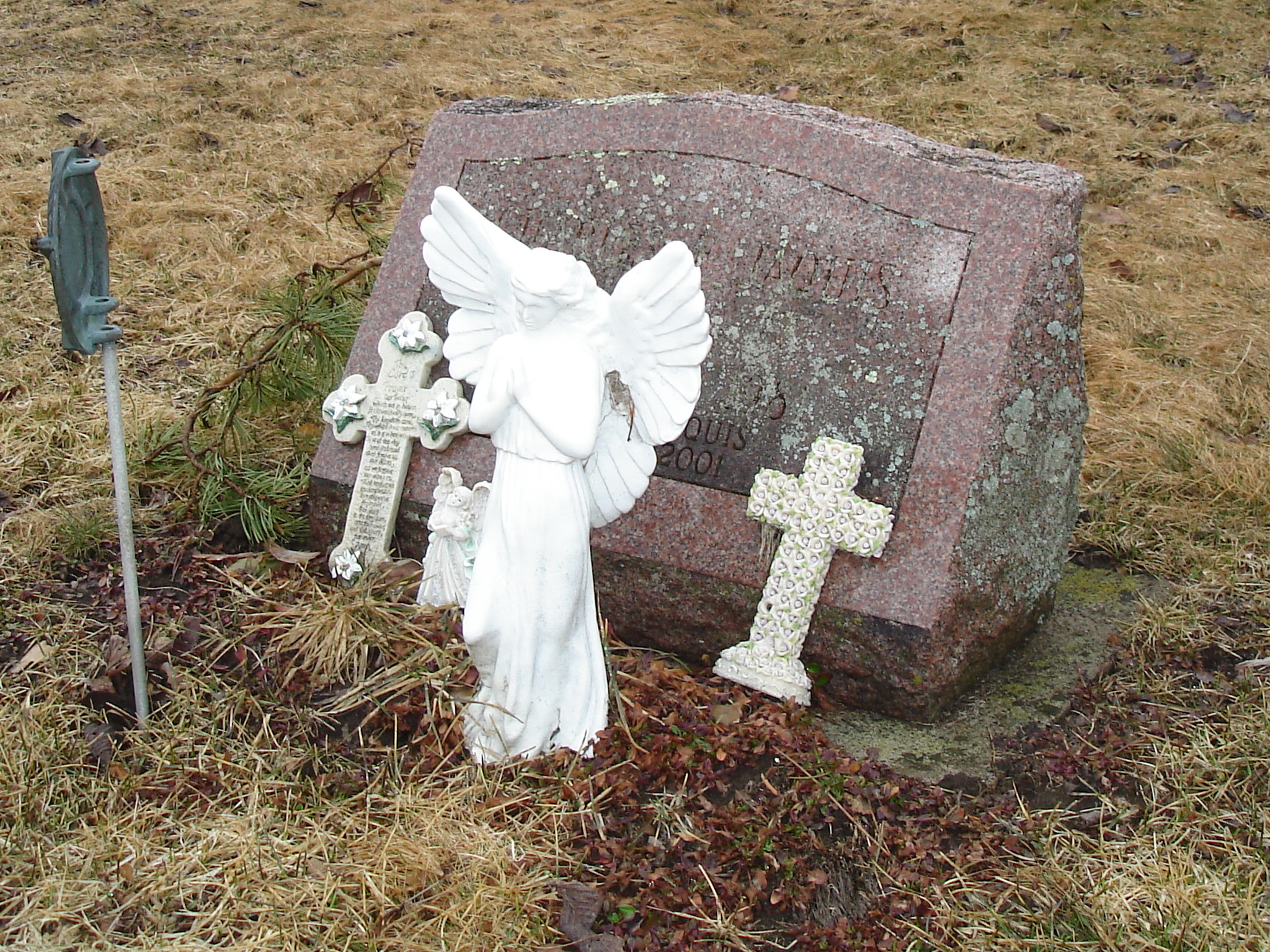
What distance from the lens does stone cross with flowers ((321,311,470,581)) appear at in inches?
157

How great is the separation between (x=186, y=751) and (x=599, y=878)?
1.13 metres

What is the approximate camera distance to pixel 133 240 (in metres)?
6.70

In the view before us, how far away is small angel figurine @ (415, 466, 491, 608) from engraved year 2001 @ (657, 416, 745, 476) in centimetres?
53

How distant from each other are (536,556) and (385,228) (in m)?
4.51

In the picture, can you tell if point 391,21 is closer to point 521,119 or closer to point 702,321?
point 521,119

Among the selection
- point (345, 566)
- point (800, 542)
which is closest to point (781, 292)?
point (800, 542)

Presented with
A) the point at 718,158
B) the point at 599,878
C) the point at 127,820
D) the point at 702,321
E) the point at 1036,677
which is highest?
the point at 718,158

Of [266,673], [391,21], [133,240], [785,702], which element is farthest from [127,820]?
[391,21]

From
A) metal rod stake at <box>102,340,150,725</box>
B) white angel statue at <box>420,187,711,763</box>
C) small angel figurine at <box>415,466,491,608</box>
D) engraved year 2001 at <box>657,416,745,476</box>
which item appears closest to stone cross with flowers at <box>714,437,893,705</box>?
engraved year 2001 at <box>657,416,745,476</box>

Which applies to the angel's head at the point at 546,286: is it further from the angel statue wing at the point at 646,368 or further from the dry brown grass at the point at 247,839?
the dry brown grass at the point at 247,839

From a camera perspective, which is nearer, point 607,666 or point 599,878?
point 599,878

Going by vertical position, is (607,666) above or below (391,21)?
below

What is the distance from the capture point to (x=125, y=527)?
331 centimetres

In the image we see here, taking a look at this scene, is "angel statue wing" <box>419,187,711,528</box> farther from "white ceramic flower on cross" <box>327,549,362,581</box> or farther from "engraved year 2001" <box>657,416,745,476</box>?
"white ceramic flower on cross" <box>327,549,362,581</box>
